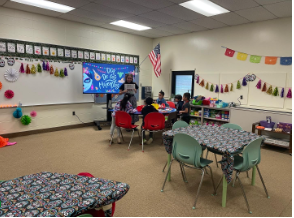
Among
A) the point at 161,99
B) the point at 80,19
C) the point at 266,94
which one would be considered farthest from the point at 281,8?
the point at 80,19

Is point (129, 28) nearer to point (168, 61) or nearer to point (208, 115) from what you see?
point (168, 61)

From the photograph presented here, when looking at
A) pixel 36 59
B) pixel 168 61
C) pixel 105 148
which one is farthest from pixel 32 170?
pixel 168 61

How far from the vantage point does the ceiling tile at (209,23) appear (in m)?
5.11

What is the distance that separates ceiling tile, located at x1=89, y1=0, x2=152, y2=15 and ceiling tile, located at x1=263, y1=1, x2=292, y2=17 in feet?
7.90

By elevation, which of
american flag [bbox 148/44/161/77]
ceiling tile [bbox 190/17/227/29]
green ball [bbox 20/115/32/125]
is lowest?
green ball [bbox 20/115/32/125]

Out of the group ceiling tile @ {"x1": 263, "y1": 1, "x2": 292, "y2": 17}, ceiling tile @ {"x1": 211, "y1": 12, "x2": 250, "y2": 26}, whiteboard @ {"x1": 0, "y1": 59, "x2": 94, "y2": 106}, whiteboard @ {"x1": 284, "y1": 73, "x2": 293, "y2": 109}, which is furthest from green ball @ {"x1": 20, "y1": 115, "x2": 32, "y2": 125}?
whiteboard @ {"x1": 284, "y1": 73, "x2": 293, "y2": 109}

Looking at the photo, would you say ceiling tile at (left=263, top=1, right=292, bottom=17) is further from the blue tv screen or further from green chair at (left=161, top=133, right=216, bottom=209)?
the blue tv screen

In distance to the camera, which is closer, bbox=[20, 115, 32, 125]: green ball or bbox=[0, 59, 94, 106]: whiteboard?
bbox=[0, 59, 94, 106]: whiteboard

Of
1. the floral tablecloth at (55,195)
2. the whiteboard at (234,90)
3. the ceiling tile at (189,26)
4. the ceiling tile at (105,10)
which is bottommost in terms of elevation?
the floral tablecloth at (55,195)

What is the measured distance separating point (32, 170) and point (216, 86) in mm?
4786

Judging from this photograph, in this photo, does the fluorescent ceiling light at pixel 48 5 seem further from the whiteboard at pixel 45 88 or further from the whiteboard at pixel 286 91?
the whiteboard at pixel 286 91

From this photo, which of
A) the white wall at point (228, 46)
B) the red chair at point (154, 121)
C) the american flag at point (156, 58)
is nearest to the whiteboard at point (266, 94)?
the white wall at point (228, 46)

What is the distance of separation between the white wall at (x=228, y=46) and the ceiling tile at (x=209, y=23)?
9.8 inches

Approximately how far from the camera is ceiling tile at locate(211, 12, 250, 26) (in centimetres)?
470
